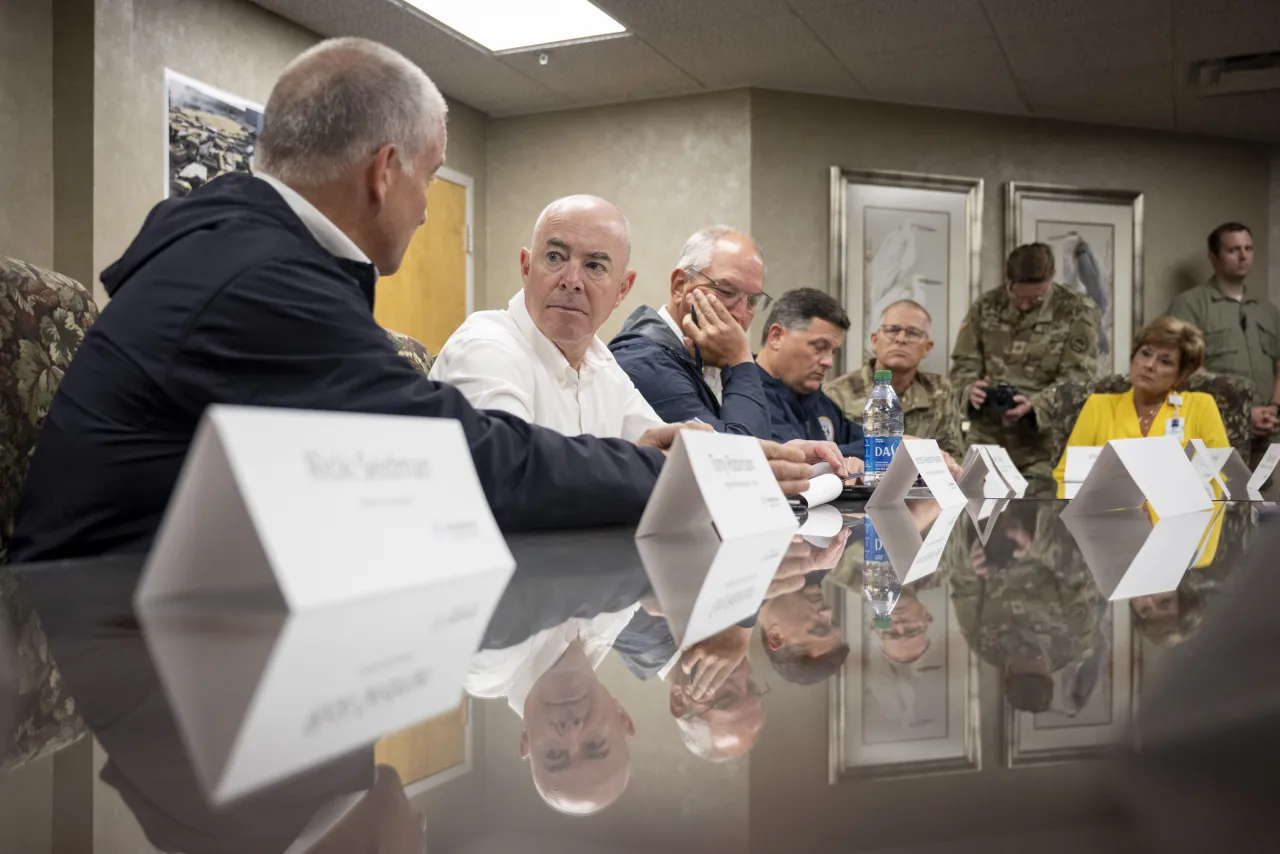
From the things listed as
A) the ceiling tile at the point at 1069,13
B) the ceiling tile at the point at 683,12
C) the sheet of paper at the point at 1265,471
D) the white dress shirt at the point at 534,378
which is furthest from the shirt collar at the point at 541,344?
the ceiling tile at the point at 1069,13

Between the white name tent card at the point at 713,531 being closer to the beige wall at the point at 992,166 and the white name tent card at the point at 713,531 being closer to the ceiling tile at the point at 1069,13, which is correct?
the ceiling tile at the point at 1069,13

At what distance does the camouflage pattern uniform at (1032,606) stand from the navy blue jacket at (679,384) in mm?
1340

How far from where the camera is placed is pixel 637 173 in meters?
6.09

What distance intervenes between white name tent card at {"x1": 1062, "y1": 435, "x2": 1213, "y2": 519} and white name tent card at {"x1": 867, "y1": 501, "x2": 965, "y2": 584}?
0.19 m

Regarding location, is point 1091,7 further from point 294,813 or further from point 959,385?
point 294,813

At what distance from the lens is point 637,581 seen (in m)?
0.77

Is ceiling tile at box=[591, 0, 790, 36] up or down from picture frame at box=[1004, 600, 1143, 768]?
up

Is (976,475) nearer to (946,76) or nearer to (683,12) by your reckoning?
(683,12)

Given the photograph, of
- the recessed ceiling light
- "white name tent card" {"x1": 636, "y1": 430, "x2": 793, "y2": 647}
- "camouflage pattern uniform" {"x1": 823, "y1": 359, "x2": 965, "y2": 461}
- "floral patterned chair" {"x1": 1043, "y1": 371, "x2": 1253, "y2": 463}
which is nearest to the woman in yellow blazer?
"floral patterned chair" {"x1": 1043, "y1": 371, "x2": 1253, "y2": 463}

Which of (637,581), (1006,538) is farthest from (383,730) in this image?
(1006,538)

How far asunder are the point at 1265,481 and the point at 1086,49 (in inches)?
128

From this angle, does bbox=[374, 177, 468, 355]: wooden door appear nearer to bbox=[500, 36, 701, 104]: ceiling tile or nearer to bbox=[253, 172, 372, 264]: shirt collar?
bbox=[500, 36, 701, 104]: ceiling tile

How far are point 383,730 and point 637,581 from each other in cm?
42

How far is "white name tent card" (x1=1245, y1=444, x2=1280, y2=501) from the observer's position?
2291mm
